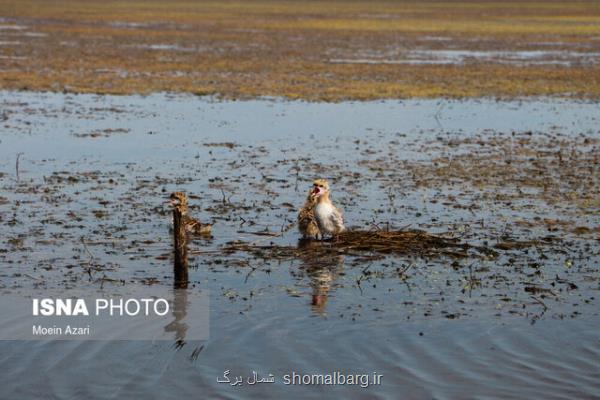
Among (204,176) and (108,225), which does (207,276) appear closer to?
(108,225)

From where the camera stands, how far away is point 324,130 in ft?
96.4

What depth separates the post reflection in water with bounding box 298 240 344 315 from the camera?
43.7 ft

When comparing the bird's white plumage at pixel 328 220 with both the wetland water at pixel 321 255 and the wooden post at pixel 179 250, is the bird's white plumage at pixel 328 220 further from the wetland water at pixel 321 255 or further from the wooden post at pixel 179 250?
the wooden post at pixel 179 250

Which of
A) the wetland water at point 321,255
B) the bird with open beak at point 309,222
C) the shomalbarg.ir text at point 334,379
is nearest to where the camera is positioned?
the shomalbarg.ir text at point 334,379

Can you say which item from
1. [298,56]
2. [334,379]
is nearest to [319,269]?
[334,379]

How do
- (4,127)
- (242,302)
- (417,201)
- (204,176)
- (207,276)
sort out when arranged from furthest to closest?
(4,127)
(204,176)
(417,201)
(207,276)
(242,302)

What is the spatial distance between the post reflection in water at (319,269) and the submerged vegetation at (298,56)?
864 inches

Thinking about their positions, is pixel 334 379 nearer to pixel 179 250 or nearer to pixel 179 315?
pixel 179 315

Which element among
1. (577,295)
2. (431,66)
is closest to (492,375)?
(577,295)

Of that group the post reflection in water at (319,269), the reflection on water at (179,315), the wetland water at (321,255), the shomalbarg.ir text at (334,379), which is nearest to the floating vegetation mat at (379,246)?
the post reflection in water at (319,269)

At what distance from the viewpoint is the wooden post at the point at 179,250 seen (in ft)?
42.8

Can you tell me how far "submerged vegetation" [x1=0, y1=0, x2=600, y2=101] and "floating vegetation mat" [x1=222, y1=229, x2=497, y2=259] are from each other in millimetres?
21618

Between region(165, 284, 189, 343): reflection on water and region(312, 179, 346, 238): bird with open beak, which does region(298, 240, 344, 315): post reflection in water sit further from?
region(165, 284, 189, 343): reflection on water

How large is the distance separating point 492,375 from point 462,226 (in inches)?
270
